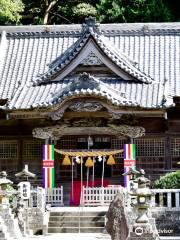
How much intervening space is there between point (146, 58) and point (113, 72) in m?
2.96

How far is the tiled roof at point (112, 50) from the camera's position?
30.0 meters

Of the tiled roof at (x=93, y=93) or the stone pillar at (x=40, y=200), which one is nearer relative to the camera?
the stone pillar at (x=40, y=200)

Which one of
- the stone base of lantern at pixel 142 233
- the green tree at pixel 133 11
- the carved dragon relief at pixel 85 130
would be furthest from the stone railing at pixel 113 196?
the green tree at pixel 133 11

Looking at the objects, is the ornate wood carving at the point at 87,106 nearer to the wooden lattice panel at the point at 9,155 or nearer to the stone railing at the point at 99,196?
the stone railing at the point at 99,196

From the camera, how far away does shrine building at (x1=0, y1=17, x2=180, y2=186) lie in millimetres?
28891

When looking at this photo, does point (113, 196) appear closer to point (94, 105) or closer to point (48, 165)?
point (48, 165)

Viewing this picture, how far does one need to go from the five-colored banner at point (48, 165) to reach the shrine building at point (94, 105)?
0.39 metres

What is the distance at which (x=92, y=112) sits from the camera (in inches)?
1152

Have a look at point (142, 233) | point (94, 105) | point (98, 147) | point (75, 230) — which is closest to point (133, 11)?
point (98, 147)

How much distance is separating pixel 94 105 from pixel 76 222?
17.5ft

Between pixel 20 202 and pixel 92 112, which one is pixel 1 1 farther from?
pixel 20 202

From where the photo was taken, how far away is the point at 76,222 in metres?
25.5

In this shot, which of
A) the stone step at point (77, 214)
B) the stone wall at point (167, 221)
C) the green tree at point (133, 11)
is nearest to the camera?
the stone wall at point (167, 221)

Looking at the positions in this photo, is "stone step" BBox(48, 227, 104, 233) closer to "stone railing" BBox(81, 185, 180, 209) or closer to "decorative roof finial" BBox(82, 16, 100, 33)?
"stone railing" BBox(81, 185, 180, 209)
